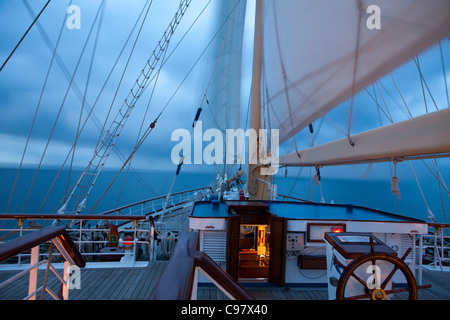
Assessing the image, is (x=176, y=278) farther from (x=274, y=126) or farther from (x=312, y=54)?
(x=274, y=126)

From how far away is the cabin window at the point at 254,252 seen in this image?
4.27m

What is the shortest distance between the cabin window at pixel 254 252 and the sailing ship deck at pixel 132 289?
0.53 m

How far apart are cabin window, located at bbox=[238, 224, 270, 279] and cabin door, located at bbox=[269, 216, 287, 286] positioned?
0.49 meters

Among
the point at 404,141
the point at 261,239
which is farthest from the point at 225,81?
the point at 404,141

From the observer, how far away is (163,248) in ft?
18.7

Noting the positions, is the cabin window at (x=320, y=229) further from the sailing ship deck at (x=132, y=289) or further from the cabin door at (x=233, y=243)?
the cabin door at (x=233, y=243)

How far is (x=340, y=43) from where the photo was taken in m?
2.38

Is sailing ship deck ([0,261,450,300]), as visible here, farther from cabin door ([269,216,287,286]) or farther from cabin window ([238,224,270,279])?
cabin window ([238,224,270,279])

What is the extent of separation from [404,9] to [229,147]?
1314 centimetres

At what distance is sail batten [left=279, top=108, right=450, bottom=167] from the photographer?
1381mm

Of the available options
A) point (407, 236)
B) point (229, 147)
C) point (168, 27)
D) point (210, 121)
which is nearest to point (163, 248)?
point (407, 236)

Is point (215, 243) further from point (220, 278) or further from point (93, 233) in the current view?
point (93, 233)

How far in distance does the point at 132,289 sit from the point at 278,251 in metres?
2.25

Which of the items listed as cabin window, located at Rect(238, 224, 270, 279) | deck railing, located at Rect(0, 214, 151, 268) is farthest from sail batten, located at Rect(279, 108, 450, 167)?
deck railing, located at Rect(0, 214, 151, 268)
